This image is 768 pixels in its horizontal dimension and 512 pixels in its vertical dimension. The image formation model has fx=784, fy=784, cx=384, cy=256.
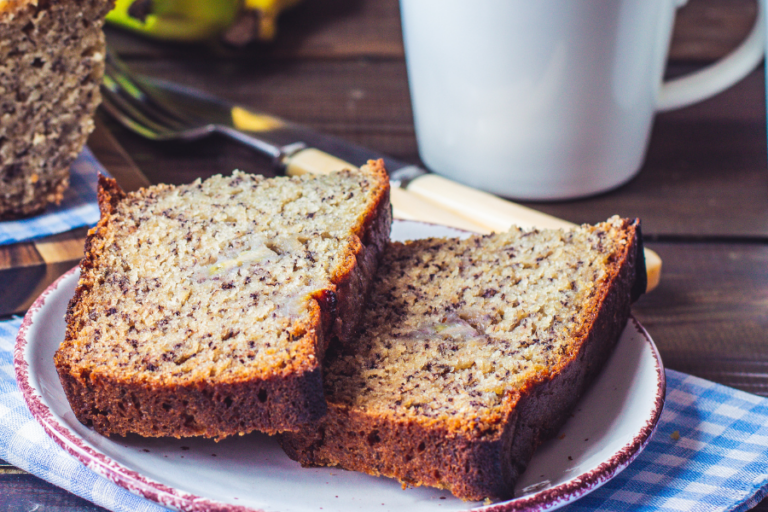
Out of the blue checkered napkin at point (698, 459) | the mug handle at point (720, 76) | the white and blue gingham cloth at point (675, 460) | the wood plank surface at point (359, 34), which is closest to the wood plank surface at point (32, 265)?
the white and blue gingham cloth at point (675, 460)

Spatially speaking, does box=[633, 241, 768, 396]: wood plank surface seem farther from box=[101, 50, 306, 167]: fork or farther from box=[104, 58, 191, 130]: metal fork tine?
box=[104, 58, 191, 130]: metal fork tine

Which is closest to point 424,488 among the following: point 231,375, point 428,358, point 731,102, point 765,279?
point 428,358

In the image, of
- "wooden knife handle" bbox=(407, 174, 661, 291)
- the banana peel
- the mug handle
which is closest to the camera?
"wooden knife handle" bbox=(407, 174, 661, 291)

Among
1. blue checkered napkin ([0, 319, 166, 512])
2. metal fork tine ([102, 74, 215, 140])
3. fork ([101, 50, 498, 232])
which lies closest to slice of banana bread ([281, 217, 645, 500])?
blue checkered napkin ([0, 319, 166, 512])

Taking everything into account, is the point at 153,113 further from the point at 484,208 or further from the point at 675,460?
the point at 675,460

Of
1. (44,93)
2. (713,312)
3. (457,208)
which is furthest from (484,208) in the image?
(44,93)

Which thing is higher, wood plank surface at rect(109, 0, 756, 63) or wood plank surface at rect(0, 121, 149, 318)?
wood plank surface at rect(0, 121, 149, 318)
